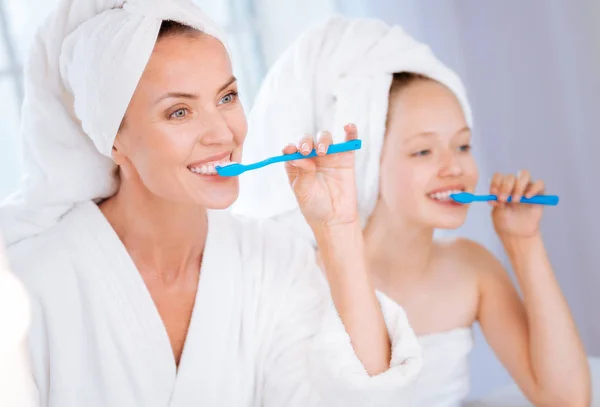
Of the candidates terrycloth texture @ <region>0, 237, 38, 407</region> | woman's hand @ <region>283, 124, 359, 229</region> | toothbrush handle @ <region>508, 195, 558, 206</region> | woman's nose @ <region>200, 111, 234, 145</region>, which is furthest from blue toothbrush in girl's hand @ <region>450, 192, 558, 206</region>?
terrycloth texture @ <region>0, 237, 38, 407</region>

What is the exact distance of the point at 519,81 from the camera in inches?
73.0

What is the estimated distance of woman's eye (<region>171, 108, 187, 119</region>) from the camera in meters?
1.13

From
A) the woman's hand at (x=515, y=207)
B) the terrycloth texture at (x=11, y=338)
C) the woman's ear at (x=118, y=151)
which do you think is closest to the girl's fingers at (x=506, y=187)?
the woman's hand at (x=515, y=207)

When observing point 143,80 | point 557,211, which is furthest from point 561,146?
point 143,80

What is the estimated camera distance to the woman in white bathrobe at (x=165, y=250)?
1.13 metres

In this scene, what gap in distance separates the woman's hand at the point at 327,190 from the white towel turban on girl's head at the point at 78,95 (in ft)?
0.79

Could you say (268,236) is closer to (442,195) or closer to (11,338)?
(442,195)

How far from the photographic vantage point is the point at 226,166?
1113 mm

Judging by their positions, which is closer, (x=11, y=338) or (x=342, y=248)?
(x=11, y=338)

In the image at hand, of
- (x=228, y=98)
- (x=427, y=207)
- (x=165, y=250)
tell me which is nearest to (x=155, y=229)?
(x=165, y=250)

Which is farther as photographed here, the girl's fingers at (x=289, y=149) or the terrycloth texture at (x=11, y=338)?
the girl's fingers at (x=289, y=149)

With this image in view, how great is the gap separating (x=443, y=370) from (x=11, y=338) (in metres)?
1.02

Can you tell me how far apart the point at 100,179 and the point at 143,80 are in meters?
0.21

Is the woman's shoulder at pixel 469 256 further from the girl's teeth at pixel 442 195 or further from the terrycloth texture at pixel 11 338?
the terrycloth texture at pixel 11 338
